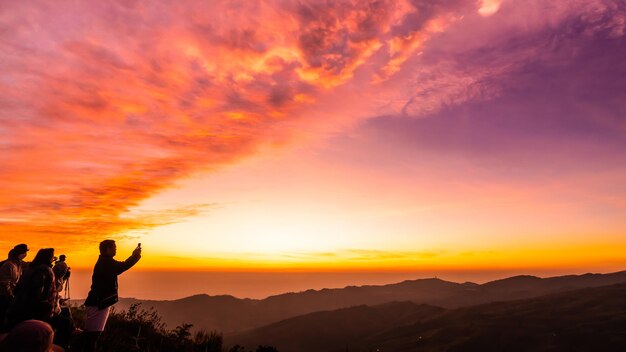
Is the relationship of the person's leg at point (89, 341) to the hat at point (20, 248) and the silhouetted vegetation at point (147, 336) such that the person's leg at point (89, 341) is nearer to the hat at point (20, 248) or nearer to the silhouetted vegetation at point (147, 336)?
the silhouetted vegetation at point (147, 336)

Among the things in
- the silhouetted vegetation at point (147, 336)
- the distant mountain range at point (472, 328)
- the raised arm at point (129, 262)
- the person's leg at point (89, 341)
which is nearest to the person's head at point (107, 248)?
the raised arm at point (129, 262)

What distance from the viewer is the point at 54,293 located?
671 centimetres

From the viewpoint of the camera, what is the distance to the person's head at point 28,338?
→ 3.20m

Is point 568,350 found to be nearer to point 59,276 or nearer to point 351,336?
point 351,336

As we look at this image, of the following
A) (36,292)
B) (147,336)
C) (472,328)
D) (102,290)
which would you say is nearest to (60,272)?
(102,290)

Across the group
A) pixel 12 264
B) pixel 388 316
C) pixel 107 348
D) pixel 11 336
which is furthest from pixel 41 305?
pixel 388 316

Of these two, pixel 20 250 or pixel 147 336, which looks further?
pixel 147 336

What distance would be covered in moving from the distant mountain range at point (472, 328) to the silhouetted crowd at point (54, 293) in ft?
300

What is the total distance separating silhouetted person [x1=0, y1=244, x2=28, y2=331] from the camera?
8281 mm

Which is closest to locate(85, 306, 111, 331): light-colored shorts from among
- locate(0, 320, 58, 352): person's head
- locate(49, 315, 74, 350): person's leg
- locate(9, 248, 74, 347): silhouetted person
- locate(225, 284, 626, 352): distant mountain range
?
locate(49, 315, 74, 350): person's leg

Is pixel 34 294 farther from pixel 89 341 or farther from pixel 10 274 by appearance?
pixel 10 274

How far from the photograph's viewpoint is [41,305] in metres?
6.01

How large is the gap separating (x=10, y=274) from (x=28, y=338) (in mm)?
7062

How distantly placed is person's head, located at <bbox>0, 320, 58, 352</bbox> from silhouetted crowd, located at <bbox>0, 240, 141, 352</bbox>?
1.66m
